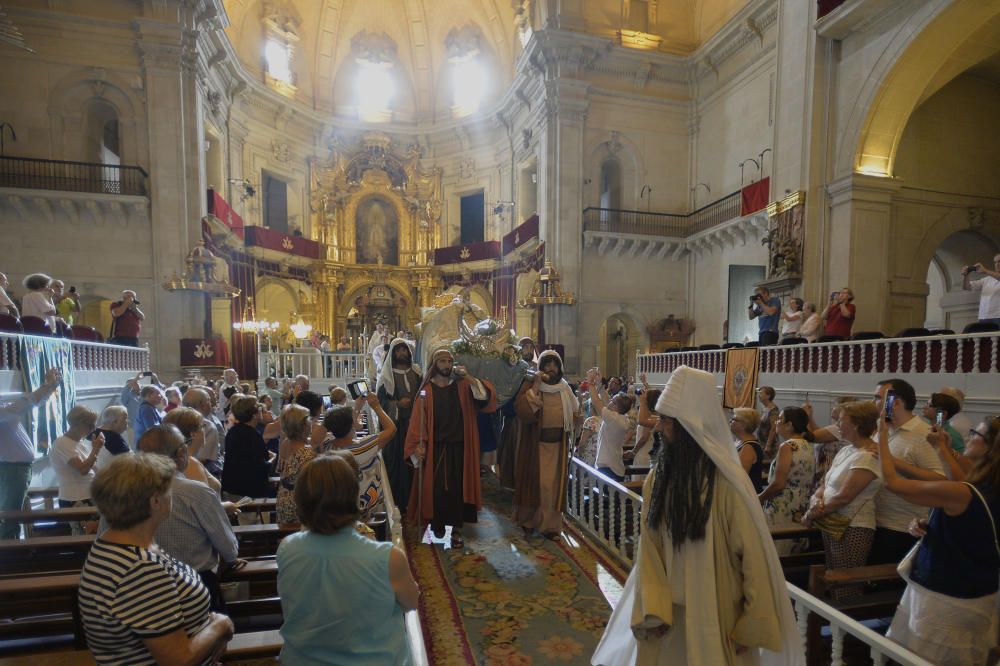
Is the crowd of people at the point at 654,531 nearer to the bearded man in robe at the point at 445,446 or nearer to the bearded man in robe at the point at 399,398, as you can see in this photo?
the bearded man in robe at the point at 445,446

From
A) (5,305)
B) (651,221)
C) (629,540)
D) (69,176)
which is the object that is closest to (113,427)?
(5,305)

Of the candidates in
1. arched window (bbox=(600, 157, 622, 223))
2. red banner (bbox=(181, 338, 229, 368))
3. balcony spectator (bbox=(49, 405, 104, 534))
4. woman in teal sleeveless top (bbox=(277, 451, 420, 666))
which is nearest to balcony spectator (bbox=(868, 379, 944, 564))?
woman in teal sleeveless top (bbox=(277, 451, 420, 666))

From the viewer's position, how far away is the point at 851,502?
309 centimetres

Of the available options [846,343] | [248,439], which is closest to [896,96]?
[846,343]

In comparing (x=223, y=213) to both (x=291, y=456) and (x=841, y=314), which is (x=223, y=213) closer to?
(x=291, y=456)

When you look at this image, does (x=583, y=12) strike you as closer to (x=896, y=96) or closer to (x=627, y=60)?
(x=627, y=60)

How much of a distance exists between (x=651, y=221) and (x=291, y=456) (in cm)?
1582

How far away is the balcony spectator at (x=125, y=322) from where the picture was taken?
986cm

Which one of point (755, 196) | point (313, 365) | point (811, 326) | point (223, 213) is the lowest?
point (313, 365)

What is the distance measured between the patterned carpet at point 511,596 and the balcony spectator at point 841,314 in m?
6.58

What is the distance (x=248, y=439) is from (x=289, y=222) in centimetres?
1984

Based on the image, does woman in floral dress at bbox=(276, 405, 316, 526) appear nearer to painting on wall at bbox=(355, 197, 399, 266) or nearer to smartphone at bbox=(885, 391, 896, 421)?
smartphone at bbox=(885, 391, 896, 421)

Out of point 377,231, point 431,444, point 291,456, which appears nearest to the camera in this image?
point 291,456

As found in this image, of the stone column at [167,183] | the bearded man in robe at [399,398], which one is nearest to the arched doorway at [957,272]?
the bearded man in robe at [399,398]
